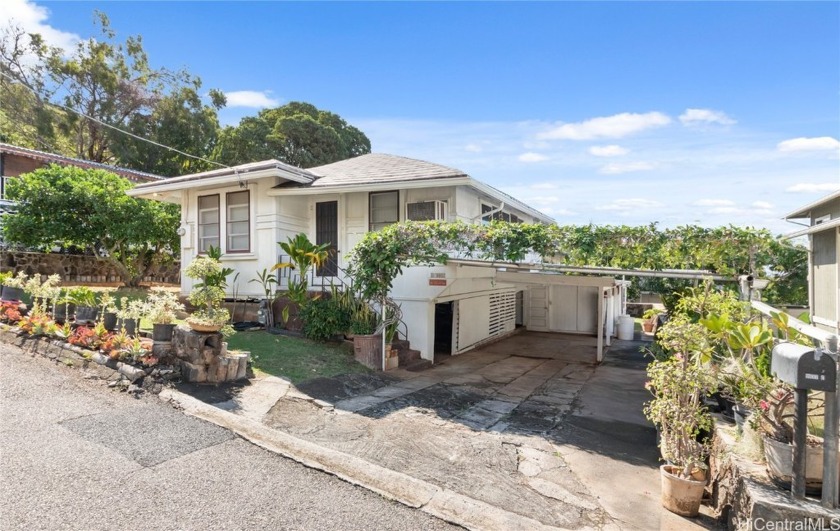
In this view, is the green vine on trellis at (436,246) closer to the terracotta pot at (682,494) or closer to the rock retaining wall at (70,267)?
the terracotta pot at (682,494)

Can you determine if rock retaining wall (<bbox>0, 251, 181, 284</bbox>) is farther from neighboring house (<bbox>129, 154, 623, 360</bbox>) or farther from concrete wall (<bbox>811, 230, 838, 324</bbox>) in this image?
concrete wall (<bbox>811, 230, 838, 324</bbox>)

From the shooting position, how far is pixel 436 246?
8484 millimetres

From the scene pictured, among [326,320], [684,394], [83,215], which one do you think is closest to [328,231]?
[326,320]

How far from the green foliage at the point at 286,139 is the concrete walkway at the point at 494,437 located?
1914 centimetres

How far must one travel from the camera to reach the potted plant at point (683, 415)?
3996mm

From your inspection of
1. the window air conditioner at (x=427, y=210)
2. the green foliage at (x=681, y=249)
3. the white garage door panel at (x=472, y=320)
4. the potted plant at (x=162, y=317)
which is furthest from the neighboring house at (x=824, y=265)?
the potted plant at (x=162, y=317)

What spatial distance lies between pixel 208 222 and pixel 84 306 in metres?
5.24

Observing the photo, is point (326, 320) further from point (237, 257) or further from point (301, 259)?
point (237, 257)

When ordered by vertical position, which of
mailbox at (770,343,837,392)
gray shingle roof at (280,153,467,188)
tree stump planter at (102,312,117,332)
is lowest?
tree stump planter at (102,312,117,332)

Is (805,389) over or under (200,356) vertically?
over

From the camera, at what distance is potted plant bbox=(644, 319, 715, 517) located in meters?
4.00

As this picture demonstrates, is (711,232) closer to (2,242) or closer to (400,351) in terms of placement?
(400,351)

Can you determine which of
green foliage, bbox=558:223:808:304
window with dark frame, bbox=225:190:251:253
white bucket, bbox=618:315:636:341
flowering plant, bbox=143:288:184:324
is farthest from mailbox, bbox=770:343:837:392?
white bucket, bbox=618:315:636:341

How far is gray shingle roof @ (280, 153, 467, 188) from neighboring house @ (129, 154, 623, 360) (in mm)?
34
